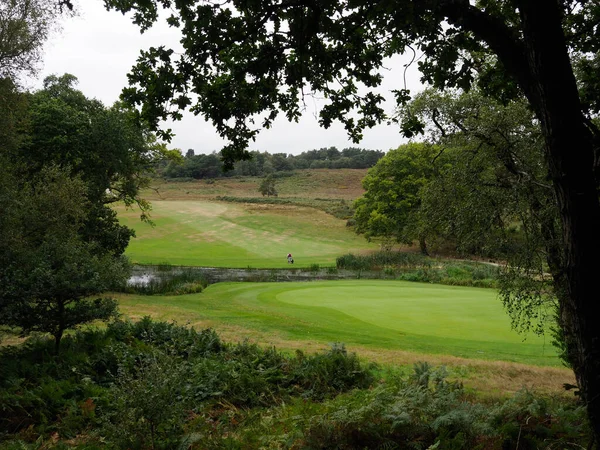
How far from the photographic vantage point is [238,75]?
5.71m

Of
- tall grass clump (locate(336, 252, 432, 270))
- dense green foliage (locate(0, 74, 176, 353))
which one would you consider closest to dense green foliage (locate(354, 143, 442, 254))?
tall grass clump (locate(336, 252, 432, 270))

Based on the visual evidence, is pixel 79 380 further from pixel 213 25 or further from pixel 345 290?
pixel 345 290

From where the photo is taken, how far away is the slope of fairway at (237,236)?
159 ft

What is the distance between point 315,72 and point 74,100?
28845 mm

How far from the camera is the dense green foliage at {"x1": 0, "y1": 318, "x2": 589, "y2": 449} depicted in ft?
16.3

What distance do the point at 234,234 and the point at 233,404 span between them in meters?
54.2

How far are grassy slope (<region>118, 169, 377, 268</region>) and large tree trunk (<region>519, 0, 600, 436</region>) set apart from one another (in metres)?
40.6

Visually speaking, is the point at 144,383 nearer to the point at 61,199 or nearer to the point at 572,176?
the point at 572,176

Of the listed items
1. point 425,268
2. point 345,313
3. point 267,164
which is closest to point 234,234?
point 425,268

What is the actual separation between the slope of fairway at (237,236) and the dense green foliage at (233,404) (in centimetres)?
3462

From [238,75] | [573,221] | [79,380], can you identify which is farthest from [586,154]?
[79,380]

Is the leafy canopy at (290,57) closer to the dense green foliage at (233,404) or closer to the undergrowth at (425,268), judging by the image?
the dense green foliage at (233,404)

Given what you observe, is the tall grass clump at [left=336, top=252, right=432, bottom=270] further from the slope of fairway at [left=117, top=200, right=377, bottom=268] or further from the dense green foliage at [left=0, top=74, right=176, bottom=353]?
the dense green foliage at [left=0, top=74, right=176, bottom=353]

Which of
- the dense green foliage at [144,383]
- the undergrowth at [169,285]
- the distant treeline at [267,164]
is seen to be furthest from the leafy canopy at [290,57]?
the distant treeline at [267,164]
